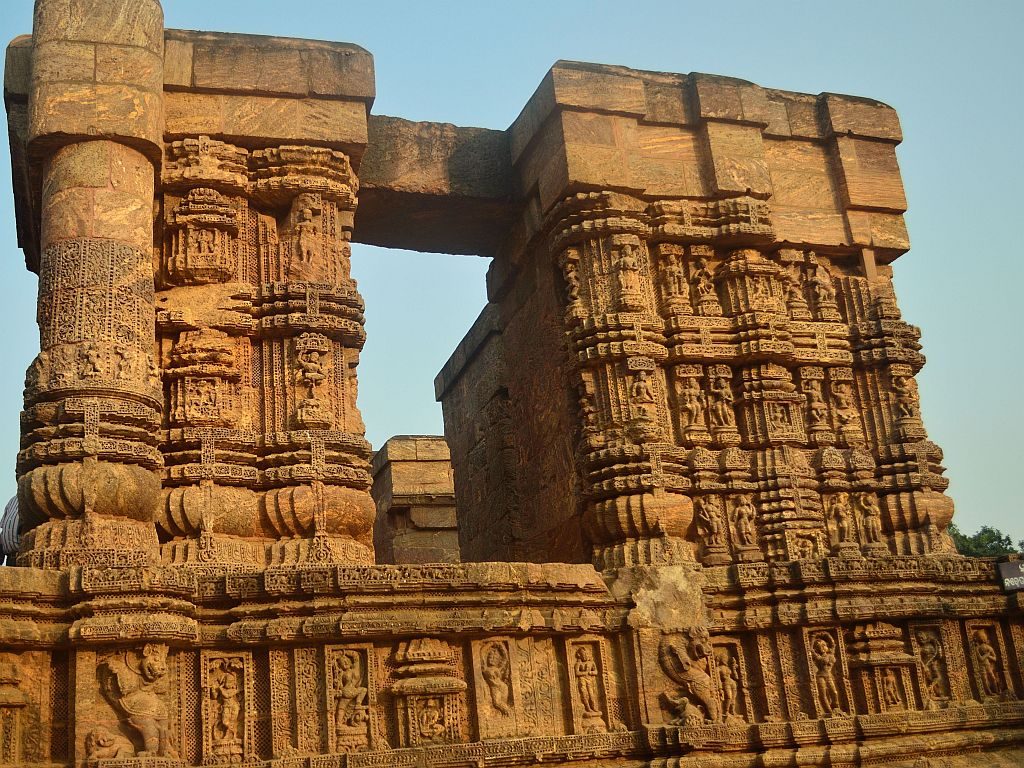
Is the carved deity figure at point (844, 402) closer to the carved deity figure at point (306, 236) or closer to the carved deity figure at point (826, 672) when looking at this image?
the carved deity figure at point (826, 672)

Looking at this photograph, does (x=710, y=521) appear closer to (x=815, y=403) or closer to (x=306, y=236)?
(x=815, y=403)

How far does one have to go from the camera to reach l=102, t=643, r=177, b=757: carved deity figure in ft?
25.0

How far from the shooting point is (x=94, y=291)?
8.93 meters

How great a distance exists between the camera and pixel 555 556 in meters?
11.3

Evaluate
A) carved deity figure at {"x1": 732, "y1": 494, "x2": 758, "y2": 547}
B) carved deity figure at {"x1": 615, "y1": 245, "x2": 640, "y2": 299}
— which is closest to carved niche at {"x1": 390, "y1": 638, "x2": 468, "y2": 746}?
carved deity figure at {"x1": 732, "y1": 494, "x2": 758, "y2": 547}

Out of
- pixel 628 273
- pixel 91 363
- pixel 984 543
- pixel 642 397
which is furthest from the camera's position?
pixel 984 543

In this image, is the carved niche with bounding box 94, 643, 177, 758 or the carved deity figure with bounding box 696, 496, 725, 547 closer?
the carved niche with bounding box 94, 643, 177, 758

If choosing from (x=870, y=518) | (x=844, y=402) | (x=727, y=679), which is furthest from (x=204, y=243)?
(x=870, y=518)

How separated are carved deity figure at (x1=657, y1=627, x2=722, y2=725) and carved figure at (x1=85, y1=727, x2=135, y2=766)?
3897mm

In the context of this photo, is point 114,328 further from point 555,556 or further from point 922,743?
point 922,743

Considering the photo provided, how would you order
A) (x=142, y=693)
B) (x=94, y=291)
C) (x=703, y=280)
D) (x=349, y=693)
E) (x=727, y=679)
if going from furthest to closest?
(x=703, y=280), (x=727, y=679), (x=94, y=291), (x=349, y=693), (x=142, y=693)

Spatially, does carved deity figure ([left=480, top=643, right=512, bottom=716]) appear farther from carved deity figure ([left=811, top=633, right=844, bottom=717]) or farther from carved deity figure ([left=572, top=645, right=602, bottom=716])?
carved deity figure ([left=811, top=633, right=844, bottom=717])

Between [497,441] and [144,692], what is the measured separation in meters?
5.74

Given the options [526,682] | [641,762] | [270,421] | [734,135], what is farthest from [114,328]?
[734,135]
